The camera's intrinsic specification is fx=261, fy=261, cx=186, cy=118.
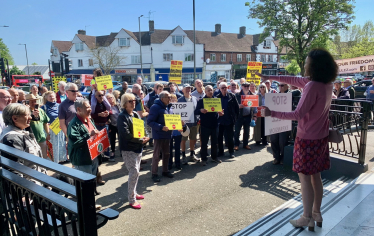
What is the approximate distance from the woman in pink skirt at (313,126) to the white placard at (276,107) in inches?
35.9

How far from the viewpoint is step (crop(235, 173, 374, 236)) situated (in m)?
3.44

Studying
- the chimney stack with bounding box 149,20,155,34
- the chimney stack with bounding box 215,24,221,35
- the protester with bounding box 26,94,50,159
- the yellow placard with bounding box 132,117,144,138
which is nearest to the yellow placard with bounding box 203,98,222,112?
the yellow placard with bounding box 132,117,144,138

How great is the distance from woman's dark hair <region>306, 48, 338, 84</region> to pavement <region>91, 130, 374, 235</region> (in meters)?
2.40

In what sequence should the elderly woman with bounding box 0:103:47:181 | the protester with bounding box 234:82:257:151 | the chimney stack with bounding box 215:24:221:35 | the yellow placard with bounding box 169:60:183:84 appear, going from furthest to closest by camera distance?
the chimney stack with bounding box 215:24:221:35 → the yellow placard with bounding box 169:60:183:84 → the protester with bounding box 234:82:257:151 → the elderly woman with bounding box 0:103:47:181

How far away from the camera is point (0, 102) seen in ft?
16.2

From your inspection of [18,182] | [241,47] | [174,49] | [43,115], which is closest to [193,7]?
[43,115]

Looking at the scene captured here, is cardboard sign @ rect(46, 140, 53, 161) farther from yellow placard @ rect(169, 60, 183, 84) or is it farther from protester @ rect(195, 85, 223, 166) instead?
yellow placard @ rect(169, 60, 183, 84)

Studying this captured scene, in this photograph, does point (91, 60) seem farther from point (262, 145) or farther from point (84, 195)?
point (84, 195)

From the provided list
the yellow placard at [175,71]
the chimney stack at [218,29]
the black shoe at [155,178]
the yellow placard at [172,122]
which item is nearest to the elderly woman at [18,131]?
the yellow placard at [172,122]

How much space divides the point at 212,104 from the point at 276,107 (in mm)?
2539

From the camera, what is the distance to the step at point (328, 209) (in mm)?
3443

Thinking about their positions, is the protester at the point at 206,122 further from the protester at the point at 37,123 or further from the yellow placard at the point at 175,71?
the protester at the point at 37,123

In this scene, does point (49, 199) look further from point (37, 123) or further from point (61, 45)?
point (61, 45)

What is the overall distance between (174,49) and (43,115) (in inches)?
1673
